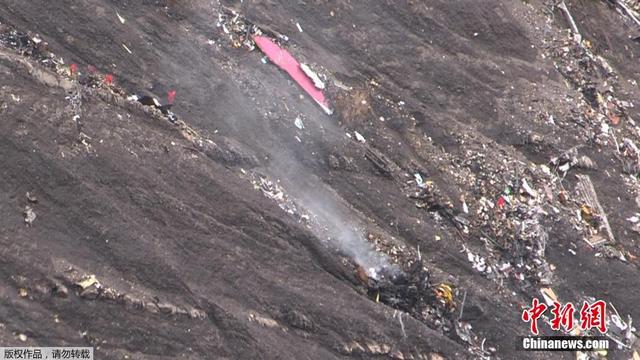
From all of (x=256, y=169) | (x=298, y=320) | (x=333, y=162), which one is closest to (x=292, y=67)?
(x=333, y=162)

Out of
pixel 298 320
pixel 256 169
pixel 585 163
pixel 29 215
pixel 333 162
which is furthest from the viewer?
pixel 585 163

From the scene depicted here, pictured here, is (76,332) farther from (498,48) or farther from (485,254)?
(498,48)

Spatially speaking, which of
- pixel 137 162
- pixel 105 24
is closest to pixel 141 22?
pixel 105 24

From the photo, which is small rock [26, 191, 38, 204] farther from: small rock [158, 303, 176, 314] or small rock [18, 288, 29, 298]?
small rock [158, 303, 176, 314]

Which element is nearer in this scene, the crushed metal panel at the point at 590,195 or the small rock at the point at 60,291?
the small rock at the point at 60,291

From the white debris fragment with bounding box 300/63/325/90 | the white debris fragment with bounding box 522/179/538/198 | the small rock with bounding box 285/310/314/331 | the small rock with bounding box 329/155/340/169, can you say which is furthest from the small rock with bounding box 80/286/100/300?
the white debris fragment with bounding box 522/179/538/198

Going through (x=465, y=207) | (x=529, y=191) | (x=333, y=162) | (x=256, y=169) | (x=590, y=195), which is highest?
(x=590, y=195)

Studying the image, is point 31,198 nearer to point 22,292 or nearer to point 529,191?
point 22,292

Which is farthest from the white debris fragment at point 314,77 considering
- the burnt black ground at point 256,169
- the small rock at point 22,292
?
the small rock at point 22,292

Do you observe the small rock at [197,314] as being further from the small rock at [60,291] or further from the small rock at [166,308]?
the small rock at [60,291]
